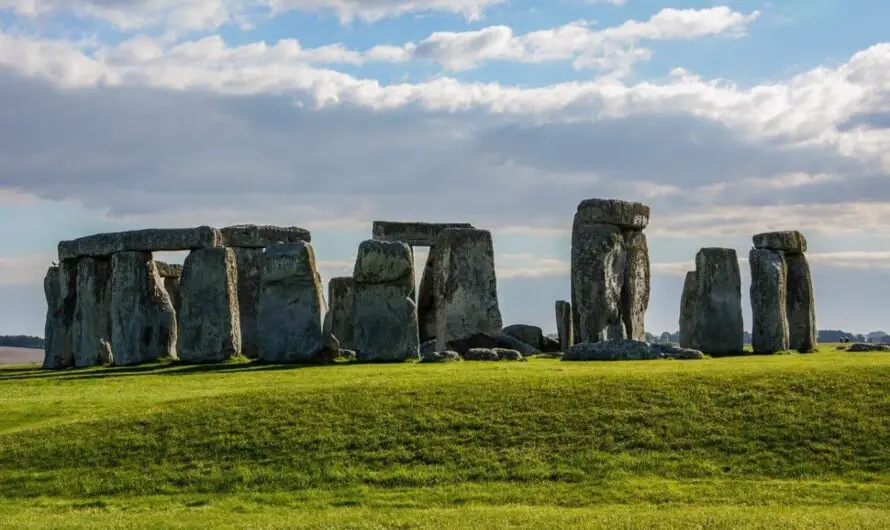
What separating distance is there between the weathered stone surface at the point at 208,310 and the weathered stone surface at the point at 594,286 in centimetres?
886

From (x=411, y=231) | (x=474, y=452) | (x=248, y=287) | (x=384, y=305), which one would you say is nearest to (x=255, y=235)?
(x=248, y=287)

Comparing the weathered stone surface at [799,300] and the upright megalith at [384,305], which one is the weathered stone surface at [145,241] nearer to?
the upright megalith at [384,305]

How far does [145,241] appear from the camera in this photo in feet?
109

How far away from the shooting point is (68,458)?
1983 centimetres

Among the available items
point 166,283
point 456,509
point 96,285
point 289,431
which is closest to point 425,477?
point 456,509

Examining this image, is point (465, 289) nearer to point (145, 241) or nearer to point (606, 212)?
point (606, 212)

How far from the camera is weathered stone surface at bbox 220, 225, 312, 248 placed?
124 feet

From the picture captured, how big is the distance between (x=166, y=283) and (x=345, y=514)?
26.2 metres

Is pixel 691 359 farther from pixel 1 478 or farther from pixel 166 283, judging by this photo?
pixel 166 283

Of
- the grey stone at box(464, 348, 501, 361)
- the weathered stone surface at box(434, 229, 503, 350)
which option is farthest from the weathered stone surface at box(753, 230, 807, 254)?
the grey stone at box(464, 348, 501, 361)

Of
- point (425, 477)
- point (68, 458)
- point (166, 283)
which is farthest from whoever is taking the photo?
point (166, 283)

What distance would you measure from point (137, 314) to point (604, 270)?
1220 cm

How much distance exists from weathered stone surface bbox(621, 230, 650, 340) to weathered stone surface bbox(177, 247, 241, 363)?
1057cm

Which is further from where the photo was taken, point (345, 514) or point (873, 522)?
point (345, 514)
